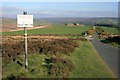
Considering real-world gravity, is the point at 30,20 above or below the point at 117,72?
above

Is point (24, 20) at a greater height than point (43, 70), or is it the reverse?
point (24, 20)

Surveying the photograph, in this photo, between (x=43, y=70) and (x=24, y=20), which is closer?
(x=43, y=70)

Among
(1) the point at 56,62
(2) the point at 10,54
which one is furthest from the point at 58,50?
(1) the point at 56,62

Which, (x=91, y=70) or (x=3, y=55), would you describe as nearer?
(x=91, y=70)


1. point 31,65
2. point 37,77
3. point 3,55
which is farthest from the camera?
point 3,55

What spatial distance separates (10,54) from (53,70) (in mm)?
5040

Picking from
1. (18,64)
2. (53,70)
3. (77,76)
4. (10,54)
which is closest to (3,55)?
(10,54)

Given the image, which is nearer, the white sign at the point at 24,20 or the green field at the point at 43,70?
the green field at the point at 43,70

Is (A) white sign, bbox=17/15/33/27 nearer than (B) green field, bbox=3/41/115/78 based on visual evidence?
No

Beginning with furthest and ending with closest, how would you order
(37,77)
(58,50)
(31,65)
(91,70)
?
(58,50)
(31,65)
(91,70)
(37,77)

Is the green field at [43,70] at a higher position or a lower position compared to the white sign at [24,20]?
lower

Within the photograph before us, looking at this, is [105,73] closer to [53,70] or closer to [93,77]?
[93,77]

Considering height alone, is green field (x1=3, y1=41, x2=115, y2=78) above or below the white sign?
below

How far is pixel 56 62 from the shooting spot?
1420 cm
